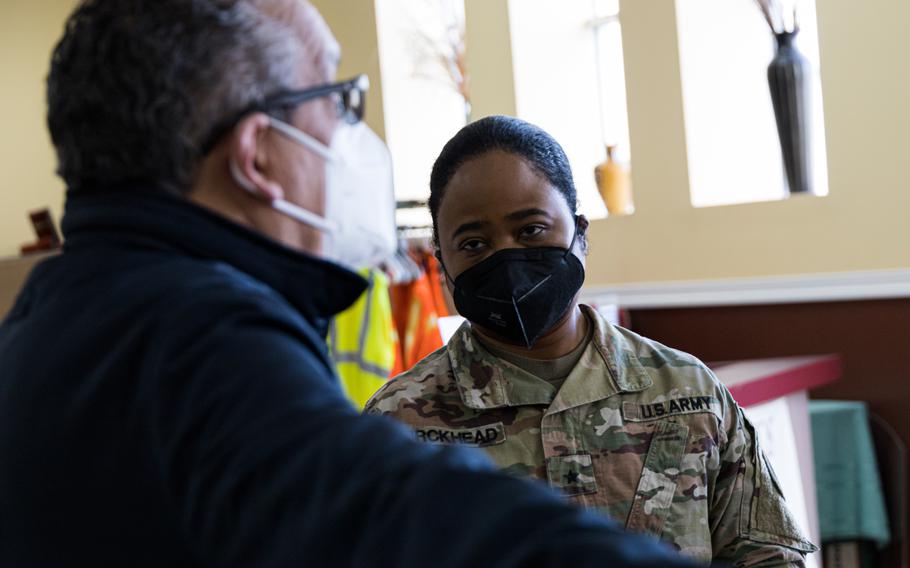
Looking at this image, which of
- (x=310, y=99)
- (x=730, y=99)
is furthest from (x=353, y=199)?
(x=730, y=99)

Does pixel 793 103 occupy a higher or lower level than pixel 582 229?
higher

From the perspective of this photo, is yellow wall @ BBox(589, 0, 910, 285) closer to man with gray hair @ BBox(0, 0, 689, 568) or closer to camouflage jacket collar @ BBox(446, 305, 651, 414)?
camouflage jacket collar @ BBox(446, 305, 651, 414)

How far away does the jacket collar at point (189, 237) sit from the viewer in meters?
0.81

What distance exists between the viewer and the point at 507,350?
5.36ft

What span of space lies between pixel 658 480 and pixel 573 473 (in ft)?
0.39

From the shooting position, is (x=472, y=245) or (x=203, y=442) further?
(x=472, y=245)

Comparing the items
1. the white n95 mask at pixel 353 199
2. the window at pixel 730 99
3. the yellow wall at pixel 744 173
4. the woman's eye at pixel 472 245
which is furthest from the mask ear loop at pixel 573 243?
the window at pixel 730 99

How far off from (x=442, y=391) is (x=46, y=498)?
88 centimetres

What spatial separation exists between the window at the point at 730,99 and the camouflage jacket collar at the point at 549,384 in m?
2.65

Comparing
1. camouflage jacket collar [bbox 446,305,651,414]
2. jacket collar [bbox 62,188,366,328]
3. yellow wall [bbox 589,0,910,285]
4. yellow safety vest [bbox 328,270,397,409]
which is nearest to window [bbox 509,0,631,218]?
yellow wall [bbox 589,0,910,285]

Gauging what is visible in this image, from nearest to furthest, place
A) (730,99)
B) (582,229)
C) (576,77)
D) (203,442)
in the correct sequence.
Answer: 1. (203,442)
2. (582,229)
3. (730,99)
4. (576,77)

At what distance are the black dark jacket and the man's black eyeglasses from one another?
0.25ft

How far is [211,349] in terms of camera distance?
0.67 m

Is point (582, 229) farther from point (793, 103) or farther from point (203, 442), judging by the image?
point (793, 103)
